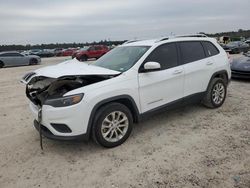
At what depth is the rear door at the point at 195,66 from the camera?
4934 millimetres

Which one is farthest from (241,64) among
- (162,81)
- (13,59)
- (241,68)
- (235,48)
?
(13,59)

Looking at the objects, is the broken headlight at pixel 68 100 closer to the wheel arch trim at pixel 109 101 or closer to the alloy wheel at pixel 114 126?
the wheel arch trim at pixel 109 101

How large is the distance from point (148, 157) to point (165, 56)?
6.50 ft

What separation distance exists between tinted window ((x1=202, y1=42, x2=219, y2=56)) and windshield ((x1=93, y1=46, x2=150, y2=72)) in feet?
5.52

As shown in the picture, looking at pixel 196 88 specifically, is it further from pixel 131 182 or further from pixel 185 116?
pixel 131 182

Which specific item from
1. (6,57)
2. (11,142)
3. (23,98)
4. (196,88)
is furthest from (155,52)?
(6,57)

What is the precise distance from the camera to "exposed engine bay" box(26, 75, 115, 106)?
12.5 feet

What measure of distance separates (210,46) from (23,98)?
18.2ft

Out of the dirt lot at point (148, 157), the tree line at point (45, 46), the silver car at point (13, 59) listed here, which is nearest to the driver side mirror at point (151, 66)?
the dirt lot at point (148, 157)

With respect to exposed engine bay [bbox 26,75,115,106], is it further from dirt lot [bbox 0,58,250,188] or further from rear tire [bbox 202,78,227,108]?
rear tire [bbox 202,78,227,108]

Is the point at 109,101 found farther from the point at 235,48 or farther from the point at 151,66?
the point at 235,48

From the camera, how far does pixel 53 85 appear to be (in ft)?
12.5

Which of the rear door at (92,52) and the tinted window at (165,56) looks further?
the rear door at (92,52)

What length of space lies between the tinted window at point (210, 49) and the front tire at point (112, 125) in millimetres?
2610
